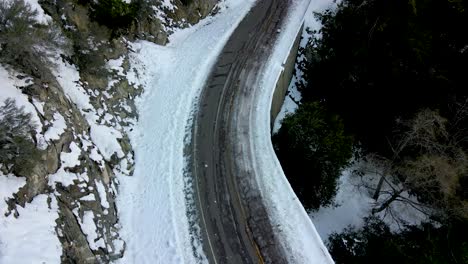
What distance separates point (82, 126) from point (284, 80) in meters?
13.7

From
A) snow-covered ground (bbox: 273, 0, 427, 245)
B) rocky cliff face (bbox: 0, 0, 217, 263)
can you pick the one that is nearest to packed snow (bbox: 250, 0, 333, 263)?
snow-covered ground (bbox: 273, 0, 427, 245)

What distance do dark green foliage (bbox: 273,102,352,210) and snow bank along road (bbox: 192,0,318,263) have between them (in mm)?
2643

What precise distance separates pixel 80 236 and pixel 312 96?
744 inches

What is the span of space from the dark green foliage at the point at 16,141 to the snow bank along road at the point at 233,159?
7258 millimetres

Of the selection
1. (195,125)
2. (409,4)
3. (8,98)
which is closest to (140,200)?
(195,125)

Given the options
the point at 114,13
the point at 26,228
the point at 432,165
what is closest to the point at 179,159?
the point at 26,228

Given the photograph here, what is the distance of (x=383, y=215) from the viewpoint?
2325 centimetres

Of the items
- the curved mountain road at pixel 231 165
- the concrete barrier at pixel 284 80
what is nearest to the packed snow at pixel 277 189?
the curved mountain road at pixel 231 165

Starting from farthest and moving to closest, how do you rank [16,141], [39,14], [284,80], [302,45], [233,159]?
[302,45] → [284,80] → [233,159] → [39,14] → [16,141]

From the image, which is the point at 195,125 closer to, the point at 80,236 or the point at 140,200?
the point at 140,200

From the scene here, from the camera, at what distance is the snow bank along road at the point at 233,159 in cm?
1560

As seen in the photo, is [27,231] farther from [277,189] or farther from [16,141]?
[277,189]

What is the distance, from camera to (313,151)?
20.8m

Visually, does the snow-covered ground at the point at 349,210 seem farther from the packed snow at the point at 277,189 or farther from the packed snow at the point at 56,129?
the packed snow at the point at 56,129
